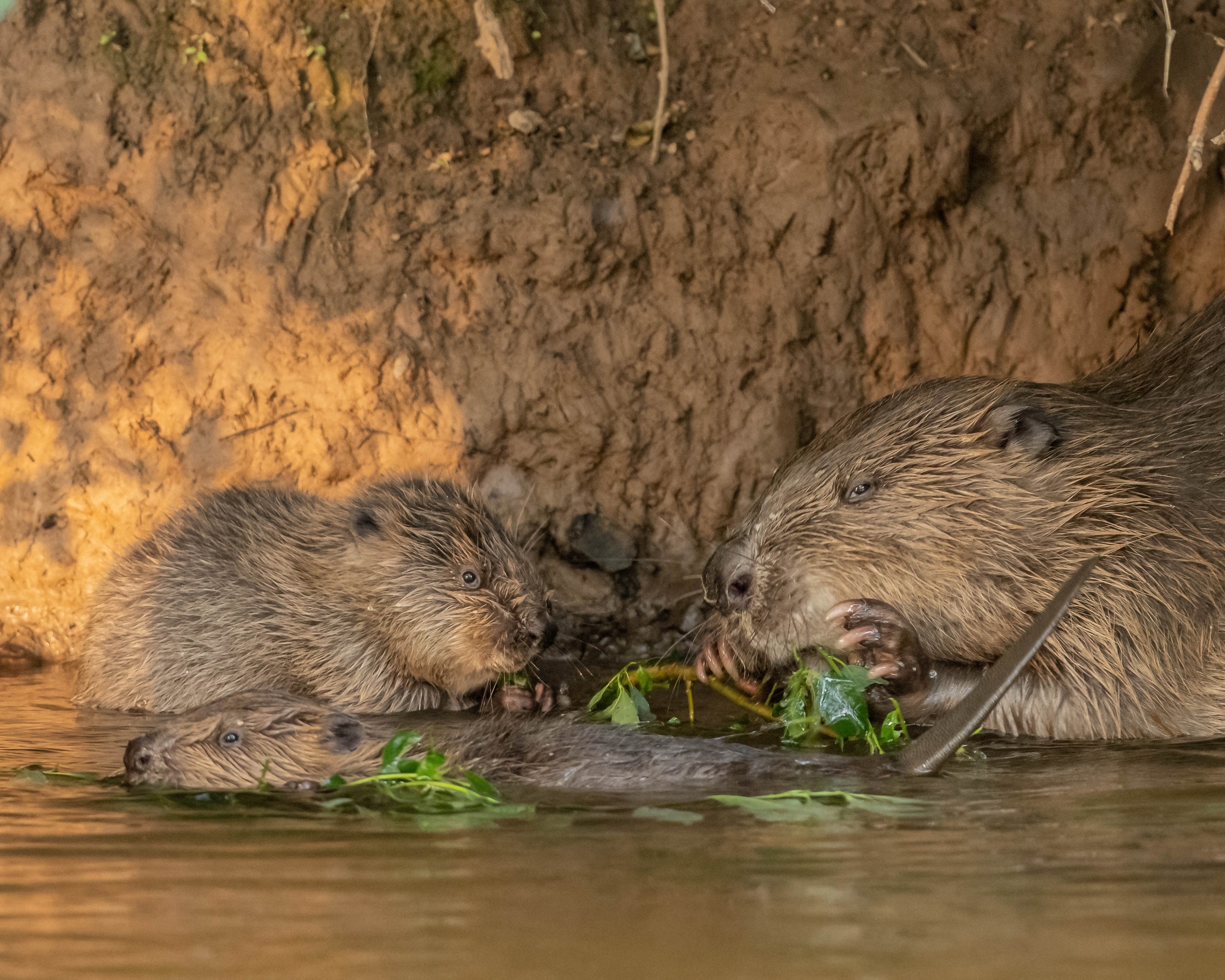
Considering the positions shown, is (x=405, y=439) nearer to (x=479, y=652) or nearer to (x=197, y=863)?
(x=479, y=652)

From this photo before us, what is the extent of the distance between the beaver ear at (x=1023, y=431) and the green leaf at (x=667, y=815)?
1584 mm

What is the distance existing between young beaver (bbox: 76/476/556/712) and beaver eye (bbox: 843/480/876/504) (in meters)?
0.99

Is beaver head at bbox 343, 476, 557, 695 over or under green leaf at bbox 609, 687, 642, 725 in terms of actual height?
over

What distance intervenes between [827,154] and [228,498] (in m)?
2.23

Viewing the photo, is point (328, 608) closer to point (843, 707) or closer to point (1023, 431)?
point (843, 707)

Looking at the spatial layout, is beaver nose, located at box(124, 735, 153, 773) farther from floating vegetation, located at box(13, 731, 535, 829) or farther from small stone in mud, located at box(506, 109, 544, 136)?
small stone in mud, located at box(506, 109, 544, 136)

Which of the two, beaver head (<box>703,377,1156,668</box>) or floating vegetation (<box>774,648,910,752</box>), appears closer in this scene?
floating vegetation (<box>774,648,910,752</box>)

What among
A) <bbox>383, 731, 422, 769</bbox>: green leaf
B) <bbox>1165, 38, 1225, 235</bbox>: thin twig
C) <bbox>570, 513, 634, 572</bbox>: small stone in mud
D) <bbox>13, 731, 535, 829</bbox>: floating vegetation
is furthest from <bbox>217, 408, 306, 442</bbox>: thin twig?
<bbox>1165, 38, 1225, 235</bbox>: thin twig

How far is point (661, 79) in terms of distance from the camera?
4.46 meters

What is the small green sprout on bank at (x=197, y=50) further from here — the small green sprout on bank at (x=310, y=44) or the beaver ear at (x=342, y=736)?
the beaver ear at (x=342, y=736)

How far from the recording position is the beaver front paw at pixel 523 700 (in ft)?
13.8

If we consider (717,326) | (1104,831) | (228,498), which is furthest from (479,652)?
(1104,831)

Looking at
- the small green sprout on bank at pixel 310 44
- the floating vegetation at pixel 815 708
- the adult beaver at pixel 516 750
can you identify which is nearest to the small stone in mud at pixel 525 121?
the small green sprout on bank at pixel 310 44

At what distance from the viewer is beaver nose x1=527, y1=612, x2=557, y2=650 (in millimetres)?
4289
